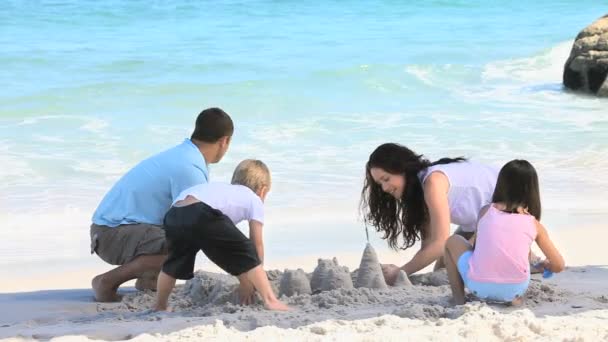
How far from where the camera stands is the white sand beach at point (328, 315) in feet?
13.1

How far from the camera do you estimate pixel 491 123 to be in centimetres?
1209

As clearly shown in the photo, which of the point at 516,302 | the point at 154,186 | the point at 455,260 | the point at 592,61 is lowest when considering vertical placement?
the point at 516,302

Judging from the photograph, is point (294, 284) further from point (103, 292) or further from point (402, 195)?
point (103, 292)

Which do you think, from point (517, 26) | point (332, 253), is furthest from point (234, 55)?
point (332, 253)

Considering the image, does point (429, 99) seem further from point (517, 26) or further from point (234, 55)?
point (517, 26)

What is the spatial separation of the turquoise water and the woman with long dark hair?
1506 millimetres

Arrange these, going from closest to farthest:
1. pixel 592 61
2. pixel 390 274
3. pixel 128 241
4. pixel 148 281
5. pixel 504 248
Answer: pixel 504 248, pixel 390 274, pixel 128 241, pixel 148 281, pixel 592 61

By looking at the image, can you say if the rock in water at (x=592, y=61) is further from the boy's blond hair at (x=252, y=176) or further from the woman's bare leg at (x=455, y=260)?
the woman's bare leg at (x=455, y=260)

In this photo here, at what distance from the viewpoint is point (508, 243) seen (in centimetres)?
434

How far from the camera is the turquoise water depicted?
26.6 ft

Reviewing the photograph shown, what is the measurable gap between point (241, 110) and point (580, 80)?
4.49 m

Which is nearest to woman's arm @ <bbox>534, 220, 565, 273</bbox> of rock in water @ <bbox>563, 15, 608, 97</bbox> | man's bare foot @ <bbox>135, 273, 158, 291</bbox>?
man's bare foot @ <bbox>135, 273, 158, 291</bbox>

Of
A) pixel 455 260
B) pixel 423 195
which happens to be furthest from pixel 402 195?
pixel 455 260

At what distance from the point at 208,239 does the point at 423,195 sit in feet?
3.38
